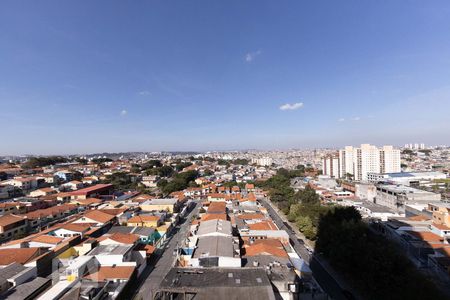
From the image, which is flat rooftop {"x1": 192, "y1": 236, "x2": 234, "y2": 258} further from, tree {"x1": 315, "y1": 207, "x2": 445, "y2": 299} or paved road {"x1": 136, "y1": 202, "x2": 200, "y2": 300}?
tree {"x1": 315, "y1": 207, "x2": 445, "y2": 299}

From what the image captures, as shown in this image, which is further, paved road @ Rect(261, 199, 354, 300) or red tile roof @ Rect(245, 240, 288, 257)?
red tile roof @ Rect(245, 240, 288, 257)

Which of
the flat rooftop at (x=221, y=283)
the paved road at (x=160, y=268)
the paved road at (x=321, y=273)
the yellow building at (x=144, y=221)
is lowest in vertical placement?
the paved road at (x=321, y=273)

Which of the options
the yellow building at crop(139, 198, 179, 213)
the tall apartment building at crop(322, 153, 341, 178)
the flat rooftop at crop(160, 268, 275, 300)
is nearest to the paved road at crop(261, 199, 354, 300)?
the flat rooftop at crop(160, 268, 275, 300)

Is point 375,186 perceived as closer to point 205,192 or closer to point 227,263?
point 205,192

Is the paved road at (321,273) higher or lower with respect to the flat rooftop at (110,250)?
lower

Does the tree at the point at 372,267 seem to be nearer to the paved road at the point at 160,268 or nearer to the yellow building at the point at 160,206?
the paved road at the point at 160,268

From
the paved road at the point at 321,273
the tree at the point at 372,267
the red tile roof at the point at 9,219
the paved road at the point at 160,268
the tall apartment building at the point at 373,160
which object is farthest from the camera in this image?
the tall apartment building at the point at 373,160

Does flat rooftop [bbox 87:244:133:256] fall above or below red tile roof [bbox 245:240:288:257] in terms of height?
above

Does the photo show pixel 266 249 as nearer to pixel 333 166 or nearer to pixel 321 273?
pixel 321 273

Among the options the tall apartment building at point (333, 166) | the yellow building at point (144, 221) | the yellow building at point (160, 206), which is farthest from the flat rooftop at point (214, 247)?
the tall apartment building at point (333, 166)
